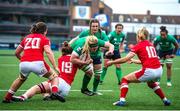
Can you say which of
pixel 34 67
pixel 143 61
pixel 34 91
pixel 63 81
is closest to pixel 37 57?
pixel 34 67

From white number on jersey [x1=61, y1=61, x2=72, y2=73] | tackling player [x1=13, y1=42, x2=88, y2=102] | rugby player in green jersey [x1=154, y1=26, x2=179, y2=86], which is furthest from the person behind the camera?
rugby player in green jersey [x1=154, y1=26, x2=179, y2=86]

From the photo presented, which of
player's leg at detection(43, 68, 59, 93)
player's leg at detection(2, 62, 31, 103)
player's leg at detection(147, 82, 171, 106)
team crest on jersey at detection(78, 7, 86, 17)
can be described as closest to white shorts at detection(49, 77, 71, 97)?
player's leg at detection(43, 68, 59, 93)

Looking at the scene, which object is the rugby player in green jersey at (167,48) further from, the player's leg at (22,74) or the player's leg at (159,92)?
the player's leg at (22,74)

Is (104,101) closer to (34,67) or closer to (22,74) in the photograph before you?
(34,67)

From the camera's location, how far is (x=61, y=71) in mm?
10680

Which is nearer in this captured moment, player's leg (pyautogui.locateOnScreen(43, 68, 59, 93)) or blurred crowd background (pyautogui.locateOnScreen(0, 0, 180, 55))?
player's leg (pyautogui.locateOnScreen(43, 68, 59, 93))

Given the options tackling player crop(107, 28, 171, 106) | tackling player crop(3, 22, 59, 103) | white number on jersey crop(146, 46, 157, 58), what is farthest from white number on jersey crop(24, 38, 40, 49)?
white number on jersey crop(146, 46, 157, 58)

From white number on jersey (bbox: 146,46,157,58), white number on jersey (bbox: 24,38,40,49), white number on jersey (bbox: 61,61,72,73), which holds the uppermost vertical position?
white number on jersey (bbox: 24,38,40,49)

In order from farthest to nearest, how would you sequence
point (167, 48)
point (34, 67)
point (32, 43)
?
point (167, 48), point (32, 43), point (34, 67)

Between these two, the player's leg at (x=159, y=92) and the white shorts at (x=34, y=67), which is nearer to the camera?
the white shorts at (x=34, y=67)

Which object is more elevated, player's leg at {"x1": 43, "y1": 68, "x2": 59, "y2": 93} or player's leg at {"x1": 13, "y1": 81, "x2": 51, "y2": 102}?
player's leg at {"x1": 43, "y1": 68, "x2": 59, "y2": 93}

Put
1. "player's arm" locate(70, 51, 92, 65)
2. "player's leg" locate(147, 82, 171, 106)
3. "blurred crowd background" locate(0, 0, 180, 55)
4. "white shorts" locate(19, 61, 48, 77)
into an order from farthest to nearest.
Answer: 1. "blurred crowd background" locate(0, 0, 180, 55)
2. "player's arm" locate(70, 51, 92, 65)
3. "player's leg" locate(147, 82, 171, 106)
4. "white shorts" locate(19, 61, 48, 77)

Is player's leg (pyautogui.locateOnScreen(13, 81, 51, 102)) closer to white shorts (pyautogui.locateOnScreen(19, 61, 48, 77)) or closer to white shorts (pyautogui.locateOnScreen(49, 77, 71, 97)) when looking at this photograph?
white shorts (pyautogui.locateOnScreen(49, 77, 71, 97))

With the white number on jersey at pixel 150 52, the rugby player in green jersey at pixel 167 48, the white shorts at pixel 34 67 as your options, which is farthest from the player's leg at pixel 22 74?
the rugby player in green jersey at pixel 167 48
